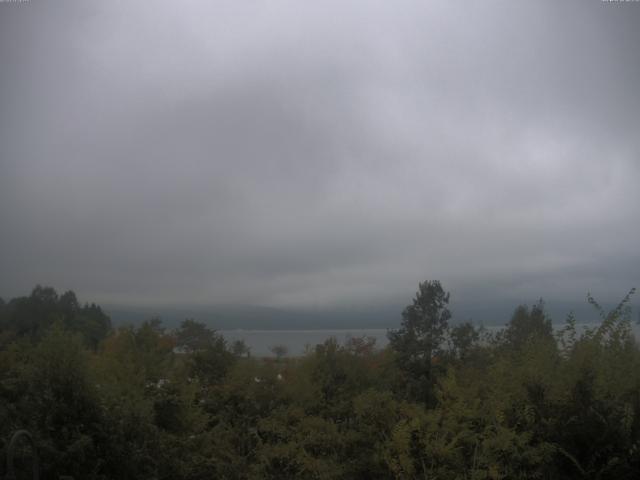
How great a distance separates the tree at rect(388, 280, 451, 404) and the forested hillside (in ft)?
0.20

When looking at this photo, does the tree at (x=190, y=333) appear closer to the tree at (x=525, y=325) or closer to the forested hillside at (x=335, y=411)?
the forested hillside at (x=335, y=411)

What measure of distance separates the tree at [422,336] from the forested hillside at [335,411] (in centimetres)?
6

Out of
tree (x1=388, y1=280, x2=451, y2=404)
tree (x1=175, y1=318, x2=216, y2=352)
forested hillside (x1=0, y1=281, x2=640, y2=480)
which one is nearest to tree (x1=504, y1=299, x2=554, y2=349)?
forested hillside (x1=0, y1=281, x2=640, y2=480)

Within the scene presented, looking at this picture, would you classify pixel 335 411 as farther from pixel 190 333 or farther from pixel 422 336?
pixel 190 333

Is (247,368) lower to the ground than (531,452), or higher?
higher

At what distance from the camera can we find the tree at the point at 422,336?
12016 mm

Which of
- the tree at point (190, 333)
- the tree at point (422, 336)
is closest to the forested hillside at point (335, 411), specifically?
the tree at point (422, 336)

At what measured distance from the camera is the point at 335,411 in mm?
10555

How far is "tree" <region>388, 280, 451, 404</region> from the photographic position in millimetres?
12016

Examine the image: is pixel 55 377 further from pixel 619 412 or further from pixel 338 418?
pixel 619 412

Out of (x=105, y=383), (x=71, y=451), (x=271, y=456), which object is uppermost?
(x=105, y=383)

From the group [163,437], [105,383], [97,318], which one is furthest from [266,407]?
[97,318]

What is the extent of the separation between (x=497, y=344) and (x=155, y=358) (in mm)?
6799

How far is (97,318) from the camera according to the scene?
19484 mm
